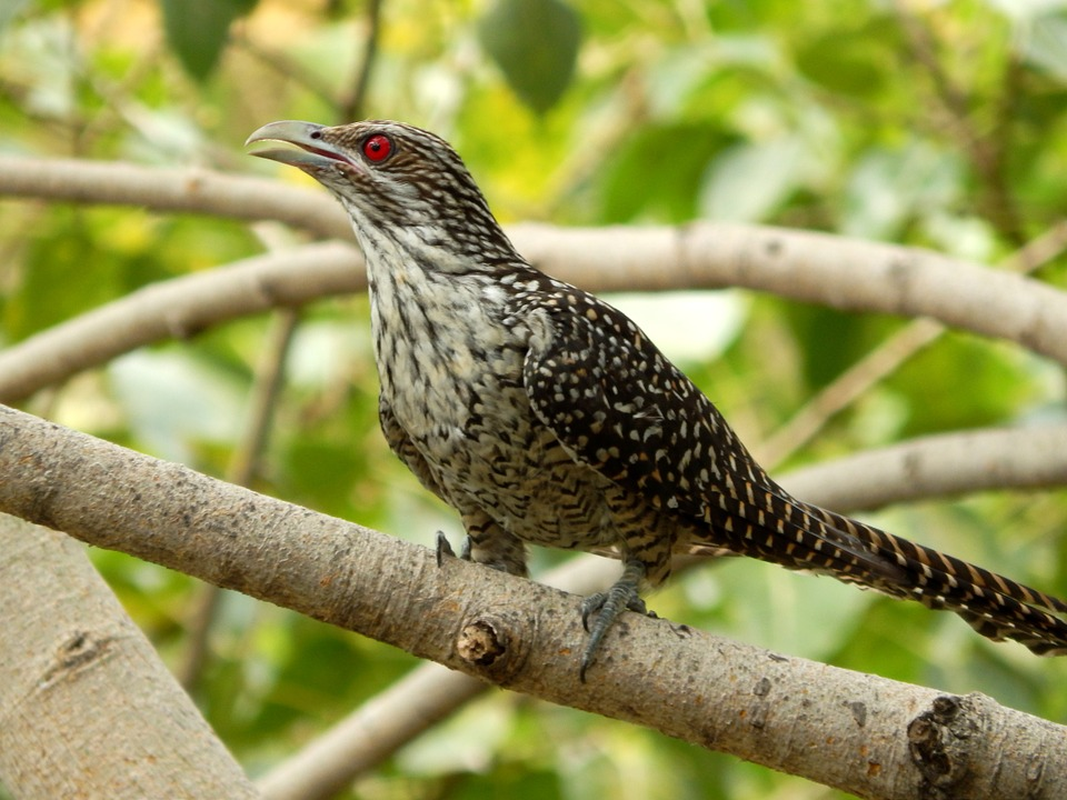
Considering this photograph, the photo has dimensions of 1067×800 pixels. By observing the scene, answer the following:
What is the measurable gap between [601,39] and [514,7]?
63.4 inches

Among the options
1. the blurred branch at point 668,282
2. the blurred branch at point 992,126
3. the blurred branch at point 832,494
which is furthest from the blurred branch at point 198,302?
the blurred branch at point 992,126

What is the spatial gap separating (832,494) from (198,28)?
190cm

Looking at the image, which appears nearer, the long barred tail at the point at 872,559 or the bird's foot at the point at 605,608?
the bird's foot at the point at 605,608

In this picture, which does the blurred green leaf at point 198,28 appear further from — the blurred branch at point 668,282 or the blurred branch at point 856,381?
the blurred branch at point 856,381

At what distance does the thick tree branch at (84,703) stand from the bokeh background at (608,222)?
1.42 metres

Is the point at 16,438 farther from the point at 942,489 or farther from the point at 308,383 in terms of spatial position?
the point at 308,383

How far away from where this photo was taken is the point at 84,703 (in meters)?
2.19

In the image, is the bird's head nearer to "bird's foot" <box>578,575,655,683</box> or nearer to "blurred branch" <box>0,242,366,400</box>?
"blurred branch" <box>0,242,366,400</box>

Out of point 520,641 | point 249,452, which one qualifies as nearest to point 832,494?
point 520,641

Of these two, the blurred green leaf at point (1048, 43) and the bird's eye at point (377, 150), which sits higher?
the blurred green leaf at point (1048, 43)

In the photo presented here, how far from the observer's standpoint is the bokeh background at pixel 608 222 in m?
3.76

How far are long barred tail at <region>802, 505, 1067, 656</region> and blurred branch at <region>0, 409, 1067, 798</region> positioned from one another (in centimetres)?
63

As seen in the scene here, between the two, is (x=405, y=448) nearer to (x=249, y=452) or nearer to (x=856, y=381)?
(x=249, y=452)

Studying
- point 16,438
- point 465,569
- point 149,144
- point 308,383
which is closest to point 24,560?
point 16,438
